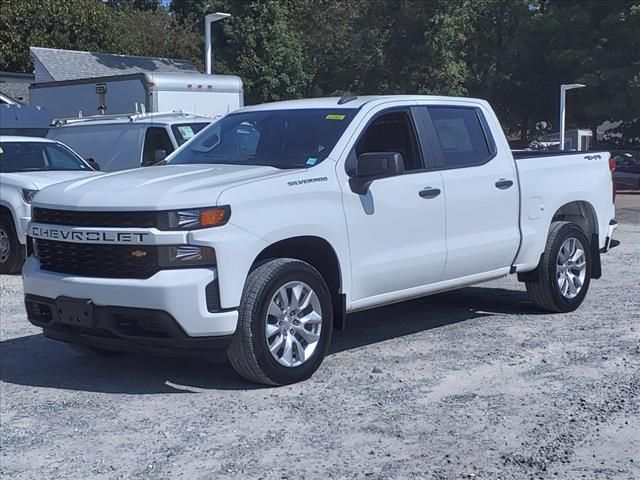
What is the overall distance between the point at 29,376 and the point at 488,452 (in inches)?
143

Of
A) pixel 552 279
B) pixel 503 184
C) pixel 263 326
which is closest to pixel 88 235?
pixel 263 326

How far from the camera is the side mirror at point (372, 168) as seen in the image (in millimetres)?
6512

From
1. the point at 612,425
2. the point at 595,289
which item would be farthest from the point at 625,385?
the point at 595,289

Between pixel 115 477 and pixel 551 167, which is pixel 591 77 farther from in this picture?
pixel 115 477

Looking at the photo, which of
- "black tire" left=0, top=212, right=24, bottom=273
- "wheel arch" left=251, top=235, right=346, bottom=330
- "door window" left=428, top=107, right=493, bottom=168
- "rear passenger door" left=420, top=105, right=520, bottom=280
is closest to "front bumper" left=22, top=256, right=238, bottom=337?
"wheel arch" left=251, top=235, right=346, bottom=330

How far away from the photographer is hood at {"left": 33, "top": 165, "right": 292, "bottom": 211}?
229 inches

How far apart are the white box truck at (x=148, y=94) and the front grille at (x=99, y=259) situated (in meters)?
11.0

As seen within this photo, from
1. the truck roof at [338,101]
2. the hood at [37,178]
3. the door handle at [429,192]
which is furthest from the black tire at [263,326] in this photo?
the hood at [37,178]

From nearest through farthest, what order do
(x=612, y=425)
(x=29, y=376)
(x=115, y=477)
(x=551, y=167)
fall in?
(x=115, y=477), (x=612, y=425), (x=29, y=376), (x=551, y=167)

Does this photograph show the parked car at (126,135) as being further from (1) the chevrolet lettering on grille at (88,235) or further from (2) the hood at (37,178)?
(1) the chevrolet lettering on grille at (88,235)

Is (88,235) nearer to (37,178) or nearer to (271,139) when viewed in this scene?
(271,139)

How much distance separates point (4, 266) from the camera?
38.9 ft

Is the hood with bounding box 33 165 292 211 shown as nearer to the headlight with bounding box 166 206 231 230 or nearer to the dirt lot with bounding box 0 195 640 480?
the headlight with bounding box 166 206 231 230

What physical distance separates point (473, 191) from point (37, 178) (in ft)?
20.9
